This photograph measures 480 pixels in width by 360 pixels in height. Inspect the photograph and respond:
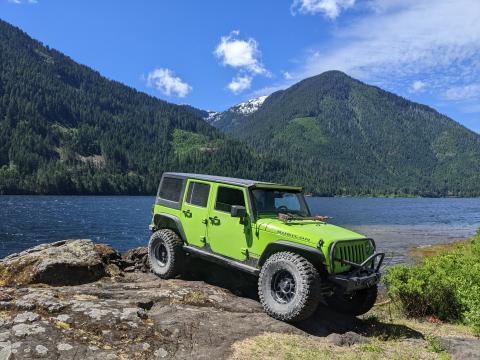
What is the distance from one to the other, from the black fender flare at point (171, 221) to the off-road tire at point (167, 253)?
16 centimetres

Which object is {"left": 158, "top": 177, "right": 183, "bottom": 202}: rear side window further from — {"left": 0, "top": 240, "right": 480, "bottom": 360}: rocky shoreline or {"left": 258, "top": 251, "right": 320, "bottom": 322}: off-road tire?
{"left": 258, "top": 251, "right": 320, "bottom": 322}: off-road tire

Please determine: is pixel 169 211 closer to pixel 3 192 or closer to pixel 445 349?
pixel 445 349

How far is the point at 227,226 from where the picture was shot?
11.9 meters

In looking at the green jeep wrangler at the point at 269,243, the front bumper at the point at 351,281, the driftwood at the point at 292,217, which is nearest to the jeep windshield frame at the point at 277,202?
the green jeep wrangler at the point at 269,243

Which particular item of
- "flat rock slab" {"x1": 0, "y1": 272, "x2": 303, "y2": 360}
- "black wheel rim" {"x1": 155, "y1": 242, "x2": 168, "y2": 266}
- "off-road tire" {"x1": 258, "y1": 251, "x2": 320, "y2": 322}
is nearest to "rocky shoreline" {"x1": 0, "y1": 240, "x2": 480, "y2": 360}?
"flat rock slab" {"x1": 0, "y1": 272, "x2": 303, "y2": 360}

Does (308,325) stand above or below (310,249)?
below

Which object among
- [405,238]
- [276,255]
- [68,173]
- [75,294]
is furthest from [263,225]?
[68,173]

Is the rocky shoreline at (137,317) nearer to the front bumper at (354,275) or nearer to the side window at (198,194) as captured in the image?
the front bumper at (354,275)

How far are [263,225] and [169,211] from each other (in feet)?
12.9

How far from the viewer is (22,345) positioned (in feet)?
24.5

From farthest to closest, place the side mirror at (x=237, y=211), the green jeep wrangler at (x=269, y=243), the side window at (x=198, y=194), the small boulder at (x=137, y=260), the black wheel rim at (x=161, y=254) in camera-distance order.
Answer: the small boulder at (x=137, y=260) < the black wheel rim at (x=161, y=254) < the side window at (x=198, y=194) < the side mirror at (x=237, y=211) < the green jeep wrangler at (x=269, y=243)

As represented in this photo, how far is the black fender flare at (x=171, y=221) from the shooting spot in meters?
13.3

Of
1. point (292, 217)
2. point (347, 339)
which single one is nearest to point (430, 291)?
point (347, 339)

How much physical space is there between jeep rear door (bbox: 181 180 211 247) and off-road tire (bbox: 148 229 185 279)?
45 centimetres
